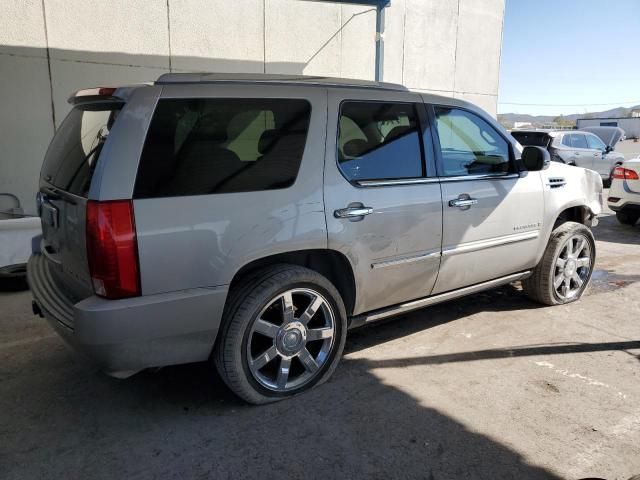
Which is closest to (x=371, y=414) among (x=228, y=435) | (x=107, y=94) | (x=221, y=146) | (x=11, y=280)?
(x=228, y=435)

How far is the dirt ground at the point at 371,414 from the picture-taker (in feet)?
8.59

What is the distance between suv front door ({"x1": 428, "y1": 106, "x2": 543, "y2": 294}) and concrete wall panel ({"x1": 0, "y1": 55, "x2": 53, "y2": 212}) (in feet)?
21.6

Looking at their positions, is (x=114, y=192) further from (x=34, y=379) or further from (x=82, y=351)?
(x=34, y=379)

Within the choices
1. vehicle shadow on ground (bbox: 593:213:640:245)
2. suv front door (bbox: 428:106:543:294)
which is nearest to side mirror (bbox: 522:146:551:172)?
suv front door (bbox: 428:106:543:294)

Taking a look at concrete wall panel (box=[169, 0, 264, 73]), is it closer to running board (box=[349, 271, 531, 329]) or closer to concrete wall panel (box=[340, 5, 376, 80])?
concrete wall panel (box=[340, 5, 376, 80])

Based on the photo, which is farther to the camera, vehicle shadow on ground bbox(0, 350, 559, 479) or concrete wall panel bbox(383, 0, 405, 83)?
concrete wall panel bbox(383, 0, 405, 83)

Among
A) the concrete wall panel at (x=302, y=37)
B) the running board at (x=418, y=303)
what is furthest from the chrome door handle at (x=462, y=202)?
the concrete wall panel at (x=302, y=37)

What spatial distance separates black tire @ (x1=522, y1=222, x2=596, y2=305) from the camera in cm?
468

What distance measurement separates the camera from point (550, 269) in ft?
15.4

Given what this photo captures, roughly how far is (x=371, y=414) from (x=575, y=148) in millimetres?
13464

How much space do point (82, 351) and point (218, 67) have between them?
744cm

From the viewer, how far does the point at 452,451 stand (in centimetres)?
272

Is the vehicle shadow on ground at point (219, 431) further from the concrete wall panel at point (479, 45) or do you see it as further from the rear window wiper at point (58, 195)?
the concrete wall panel at point (479, 45)

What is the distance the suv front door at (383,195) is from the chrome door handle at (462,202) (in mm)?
134
